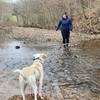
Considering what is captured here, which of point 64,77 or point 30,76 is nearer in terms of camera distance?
point 30,76

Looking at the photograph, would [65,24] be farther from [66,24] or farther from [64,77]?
[64,77]

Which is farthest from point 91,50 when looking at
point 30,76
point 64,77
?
point 30,76

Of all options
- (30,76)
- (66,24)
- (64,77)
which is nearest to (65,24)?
(66,24)

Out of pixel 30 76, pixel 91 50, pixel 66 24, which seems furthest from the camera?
pixel 91 50

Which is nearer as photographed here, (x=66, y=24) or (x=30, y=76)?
(x=30, y=76)

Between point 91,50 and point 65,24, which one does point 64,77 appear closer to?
point 65,24

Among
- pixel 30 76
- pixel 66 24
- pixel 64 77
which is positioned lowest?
pixel 64 77

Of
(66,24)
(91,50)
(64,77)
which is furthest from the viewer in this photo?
(91,50)

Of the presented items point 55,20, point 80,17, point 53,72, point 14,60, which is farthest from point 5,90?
point 55,20

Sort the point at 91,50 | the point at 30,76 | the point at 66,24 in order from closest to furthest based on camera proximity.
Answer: the point at 30,76
the point at 66,24
the point at 91,50

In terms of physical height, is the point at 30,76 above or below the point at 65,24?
below

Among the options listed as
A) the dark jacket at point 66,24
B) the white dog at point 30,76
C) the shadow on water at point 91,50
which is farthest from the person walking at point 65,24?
the white dog at point 30,76

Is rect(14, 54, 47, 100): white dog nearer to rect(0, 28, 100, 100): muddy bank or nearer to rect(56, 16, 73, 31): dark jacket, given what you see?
rect(0, 28, 100, 100): muddy bank

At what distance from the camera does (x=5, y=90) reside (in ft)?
32.4
